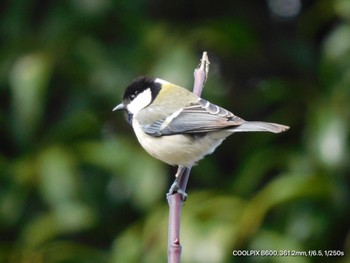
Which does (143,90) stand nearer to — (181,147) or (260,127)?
(181,147)

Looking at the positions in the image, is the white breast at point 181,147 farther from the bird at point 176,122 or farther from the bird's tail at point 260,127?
the bird's tail at point 260,127

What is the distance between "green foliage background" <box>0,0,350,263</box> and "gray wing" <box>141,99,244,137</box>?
50cm

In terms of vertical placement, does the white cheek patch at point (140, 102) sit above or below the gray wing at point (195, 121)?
above

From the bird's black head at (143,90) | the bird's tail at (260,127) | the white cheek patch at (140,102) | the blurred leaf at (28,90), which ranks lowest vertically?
the bird's tail at (260,127)

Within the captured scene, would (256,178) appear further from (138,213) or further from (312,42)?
(312,42)

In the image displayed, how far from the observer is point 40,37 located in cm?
376

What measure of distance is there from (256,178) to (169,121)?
81 centimetres

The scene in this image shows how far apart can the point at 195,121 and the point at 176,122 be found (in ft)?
0.24

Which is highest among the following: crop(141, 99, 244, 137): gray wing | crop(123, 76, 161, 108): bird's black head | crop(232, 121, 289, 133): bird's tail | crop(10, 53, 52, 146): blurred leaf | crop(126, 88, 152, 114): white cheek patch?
crop(10, 53, 52, 146): blurred leaf

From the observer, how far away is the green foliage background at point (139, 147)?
3.15m

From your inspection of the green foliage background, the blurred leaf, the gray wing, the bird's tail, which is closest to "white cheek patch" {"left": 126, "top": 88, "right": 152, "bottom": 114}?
the gray wing

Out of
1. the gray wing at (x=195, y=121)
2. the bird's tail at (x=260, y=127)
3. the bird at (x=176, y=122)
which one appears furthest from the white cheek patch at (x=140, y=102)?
the bird's tail at (x=260, y=127)

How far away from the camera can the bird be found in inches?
98.9

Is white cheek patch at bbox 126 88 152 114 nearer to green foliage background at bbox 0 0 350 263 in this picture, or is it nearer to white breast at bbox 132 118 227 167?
white breast at bbox 132 118 227 167
